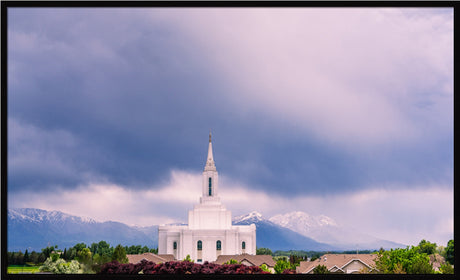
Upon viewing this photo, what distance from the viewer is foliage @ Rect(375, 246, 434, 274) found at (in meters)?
10.5

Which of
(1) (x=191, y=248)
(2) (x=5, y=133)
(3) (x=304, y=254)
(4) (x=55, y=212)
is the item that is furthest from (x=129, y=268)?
(1) (x=191, y=248)

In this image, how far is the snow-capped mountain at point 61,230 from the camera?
1880 centimetres

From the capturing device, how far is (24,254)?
11.6 m

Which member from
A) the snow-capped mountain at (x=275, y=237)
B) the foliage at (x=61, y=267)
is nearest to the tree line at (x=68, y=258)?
the foliage at (x=61, y=267)

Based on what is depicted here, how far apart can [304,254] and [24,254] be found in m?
16.6

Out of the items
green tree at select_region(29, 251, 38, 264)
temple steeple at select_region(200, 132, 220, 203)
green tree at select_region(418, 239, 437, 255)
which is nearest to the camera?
green tree at select_region(29, 251, 38, 264)

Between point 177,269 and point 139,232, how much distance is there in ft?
64.1

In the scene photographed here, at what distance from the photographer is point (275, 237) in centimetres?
Result: 2978

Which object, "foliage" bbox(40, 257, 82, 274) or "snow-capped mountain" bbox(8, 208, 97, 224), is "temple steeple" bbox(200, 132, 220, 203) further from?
"foliage" bbox(40, 257, 82, 274)

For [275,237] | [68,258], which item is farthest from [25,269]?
[275,237]

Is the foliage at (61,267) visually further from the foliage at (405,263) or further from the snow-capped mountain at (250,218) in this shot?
the snow-capped mountain at (250,218)

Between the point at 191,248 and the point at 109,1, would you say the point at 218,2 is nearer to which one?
the point at 109,1

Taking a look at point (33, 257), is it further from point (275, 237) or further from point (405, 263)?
point (275, 237)

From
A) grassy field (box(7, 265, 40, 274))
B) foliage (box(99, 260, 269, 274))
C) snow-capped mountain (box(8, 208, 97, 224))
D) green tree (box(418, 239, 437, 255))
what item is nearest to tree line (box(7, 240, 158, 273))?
grassy field (box(7, 265, 40, 274))
